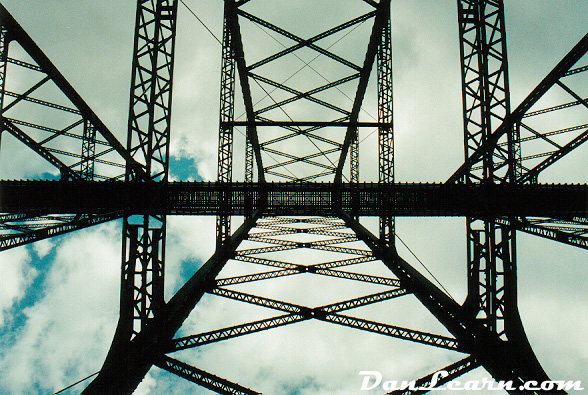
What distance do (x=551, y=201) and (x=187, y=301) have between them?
11.9m

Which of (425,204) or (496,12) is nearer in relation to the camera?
(496,12)

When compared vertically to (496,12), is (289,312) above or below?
below

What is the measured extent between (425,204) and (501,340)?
650cm

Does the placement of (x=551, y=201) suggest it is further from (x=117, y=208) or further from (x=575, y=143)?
(x=117, y=208)

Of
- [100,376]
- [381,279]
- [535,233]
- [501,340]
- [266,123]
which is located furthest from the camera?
[266,123]

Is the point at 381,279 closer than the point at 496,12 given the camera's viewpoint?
No

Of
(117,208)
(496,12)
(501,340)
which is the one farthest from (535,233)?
(117,208)

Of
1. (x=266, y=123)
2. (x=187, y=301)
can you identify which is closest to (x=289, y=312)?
(x=187, y=301)

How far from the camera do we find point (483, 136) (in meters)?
10.5

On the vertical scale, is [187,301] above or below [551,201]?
below

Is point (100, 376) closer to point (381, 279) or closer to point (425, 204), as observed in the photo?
point (381, 279)

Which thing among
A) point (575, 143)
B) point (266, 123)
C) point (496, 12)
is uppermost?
point (496, 12)

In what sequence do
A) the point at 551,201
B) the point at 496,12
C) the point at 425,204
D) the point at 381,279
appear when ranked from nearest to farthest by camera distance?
1. the point at 496,12
2. the point at 381,279
3. the point at 551,201
4. the point at 425,204

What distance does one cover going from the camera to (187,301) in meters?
9.46
